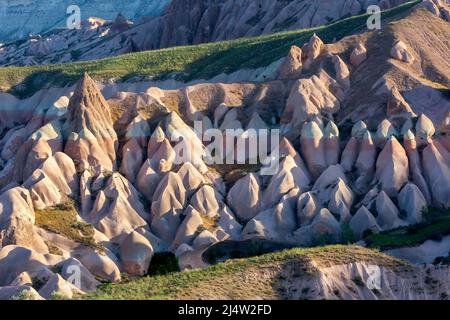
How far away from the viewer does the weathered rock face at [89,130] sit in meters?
64.9

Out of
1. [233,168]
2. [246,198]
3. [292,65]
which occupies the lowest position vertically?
[246,198]

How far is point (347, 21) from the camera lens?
91500mm

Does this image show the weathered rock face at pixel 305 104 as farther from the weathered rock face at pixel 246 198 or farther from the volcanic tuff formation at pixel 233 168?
the weathered rock face at pixel 246 198

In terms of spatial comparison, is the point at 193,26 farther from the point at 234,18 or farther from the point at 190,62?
the point at 190,62

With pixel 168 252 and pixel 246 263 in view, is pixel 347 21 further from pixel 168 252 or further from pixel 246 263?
pixel 246 263

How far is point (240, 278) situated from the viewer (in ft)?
140

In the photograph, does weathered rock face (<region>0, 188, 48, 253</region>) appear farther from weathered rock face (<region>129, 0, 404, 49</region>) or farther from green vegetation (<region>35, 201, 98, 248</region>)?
weathered rock face (<region>129, 0, 404, 49</region>)

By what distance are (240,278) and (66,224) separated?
19926 mm

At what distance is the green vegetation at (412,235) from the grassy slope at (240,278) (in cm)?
244

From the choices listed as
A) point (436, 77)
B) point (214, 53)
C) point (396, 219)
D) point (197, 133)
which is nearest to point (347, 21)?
point (214, 53)

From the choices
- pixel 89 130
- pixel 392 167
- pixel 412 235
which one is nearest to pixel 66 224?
pixel 89 130

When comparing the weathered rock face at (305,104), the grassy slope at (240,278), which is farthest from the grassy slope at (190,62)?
the grassy slope at (240,278)

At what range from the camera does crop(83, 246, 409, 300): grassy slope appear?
132 ft

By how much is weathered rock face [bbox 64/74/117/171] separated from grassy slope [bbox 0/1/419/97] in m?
23.1
